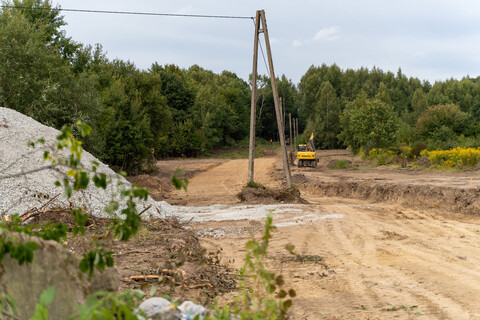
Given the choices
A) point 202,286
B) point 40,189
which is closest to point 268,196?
point 40,189

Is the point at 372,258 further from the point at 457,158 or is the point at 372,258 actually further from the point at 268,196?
the point at 457,158

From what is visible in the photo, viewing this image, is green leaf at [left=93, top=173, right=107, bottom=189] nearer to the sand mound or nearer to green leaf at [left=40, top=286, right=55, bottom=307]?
green leaf at [left=40, top=286, right=55, bottom=307]

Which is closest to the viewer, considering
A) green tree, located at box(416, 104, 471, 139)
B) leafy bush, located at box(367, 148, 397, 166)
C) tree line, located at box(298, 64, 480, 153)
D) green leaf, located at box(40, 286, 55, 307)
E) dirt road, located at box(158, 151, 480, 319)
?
green leaf, located at box(40, 286, 55, 307)

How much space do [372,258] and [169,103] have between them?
1898 inches

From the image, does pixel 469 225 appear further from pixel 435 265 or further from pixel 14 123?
pixel 14 123

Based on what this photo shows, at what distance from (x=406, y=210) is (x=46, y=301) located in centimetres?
1514

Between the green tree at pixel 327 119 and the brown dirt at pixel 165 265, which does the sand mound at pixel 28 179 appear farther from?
the green tree at pixel 327 119

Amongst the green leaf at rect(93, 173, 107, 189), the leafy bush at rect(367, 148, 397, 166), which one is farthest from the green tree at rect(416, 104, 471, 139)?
the green leaf at rect(93, 173, 107, 189)

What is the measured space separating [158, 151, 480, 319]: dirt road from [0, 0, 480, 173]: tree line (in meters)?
10.1

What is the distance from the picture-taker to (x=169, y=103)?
55125mm

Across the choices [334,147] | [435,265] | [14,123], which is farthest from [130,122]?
[334,147]

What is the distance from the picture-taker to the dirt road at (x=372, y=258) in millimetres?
6031

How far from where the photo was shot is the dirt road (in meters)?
6.03

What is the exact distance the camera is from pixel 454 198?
55.6 ft
